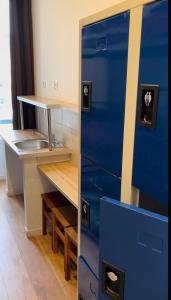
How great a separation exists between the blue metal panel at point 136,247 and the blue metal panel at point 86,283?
0.52m

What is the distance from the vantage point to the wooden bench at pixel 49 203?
2.61 meters

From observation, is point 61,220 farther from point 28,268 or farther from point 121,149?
point 121,149

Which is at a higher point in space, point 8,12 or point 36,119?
point 8,12

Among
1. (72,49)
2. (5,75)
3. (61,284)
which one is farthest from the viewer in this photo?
(5,75)

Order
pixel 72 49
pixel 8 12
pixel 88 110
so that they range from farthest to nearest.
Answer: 1. pixel 8 12
2. pixel 72 49
3. pixel 88 110

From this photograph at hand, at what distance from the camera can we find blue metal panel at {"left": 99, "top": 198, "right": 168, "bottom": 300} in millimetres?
863

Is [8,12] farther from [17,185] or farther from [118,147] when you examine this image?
[118,147]

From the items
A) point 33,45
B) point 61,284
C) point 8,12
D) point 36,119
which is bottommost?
point 61,284

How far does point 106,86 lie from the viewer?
1188 millimetres

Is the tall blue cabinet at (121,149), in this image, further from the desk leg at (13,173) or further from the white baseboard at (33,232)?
the desk leg at (13,173)

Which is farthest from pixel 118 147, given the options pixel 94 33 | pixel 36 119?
pixel 36 119

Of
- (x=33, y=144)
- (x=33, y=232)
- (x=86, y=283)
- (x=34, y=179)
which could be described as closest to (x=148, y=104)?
(x=86, y=283)

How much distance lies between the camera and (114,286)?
1071 mm

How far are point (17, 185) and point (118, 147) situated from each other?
2945 mm
